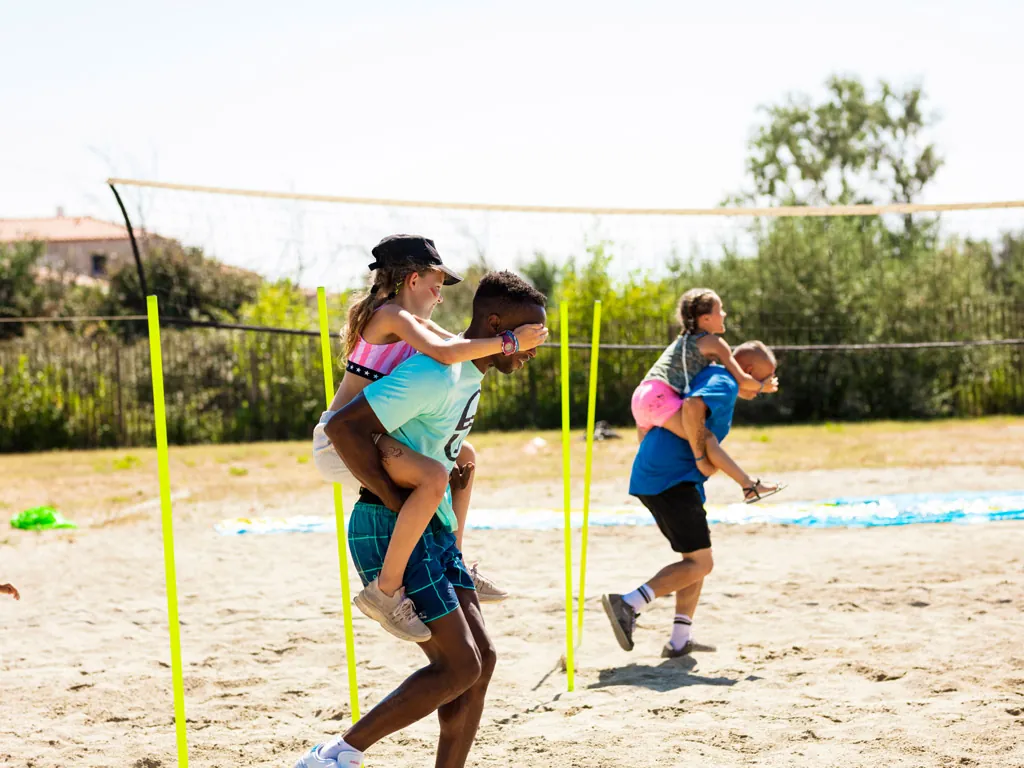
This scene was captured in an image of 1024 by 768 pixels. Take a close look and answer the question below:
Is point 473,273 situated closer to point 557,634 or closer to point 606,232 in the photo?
point 606,232

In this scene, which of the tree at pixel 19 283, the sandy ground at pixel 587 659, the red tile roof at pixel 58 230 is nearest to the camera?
the sandy ground at pixel 587 659

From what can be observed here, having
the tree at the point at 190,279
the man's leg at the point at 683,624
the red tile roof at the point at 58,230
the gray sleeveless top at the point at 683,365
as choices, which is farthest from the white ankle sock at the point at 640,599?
the red tile roof at the point at 58,230

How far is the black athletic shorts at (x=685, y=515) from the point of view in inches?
189

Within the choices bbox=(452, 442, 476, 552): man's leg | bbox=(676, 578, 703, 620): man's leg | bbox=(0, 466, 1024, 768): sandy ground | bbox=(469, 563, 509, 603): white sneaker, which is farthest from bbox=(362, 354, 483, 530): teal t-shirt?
bbox=(676, 578, 703, 620): man's leg

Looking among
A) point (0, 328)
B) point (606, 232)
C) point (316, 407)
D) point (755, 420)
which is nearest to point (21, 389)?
point (316, 407)

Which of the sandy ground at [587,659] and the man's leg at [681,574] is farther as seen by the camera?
the man's leg at [681,574]

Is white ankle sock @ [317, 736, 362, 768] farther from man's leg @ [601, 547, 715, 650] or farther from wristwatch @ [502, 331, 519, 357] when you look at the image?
man's leg @ [601, 547, 715, 650]

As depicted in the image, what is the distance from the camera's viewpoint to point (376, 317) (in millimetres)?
2854

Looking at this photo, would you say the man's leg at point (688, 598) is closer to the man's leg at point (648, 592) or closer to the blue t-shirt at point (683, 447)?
the man's leg at point (648, 592)

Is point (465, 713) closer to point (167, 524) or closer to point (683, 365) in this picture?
point (167, 524)

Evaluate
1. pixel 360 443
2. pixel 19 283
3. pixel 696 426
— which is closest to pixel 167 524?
pixel 360 443

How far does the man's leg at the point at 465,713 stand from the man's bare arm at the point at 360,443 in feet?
1.45

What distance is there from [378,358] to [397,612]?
675 mm

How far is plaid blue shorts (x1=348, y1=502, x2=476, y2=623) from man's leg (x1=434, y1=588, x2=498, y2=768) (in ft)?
0.42
